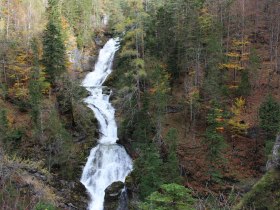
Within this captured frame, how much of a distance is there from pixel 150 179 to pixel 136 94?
996 cm

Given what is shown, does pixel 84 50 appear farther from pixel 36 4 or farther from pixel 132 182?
pixel 132 182

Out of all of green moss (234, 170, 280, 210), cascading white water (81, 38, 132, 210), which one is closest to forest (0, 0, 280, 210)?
cascading white water (81, 38, 132, 210)

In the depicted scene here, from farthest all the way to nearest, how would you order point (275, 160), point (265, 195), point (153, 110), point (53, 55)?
point (53, 55)
point (153, 110)
point (275, 160)
point (265, 195)

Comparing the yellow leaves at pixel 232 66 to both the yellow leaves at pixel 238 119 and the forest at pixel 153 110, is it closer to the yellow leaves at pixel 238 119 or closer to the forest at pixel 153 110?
the forest at pixel 153 110

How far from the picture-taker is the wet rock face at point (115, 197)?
83.0 ft

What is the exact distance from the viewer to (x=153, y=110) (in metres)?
30.5

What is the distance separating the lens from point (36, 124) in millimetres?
28812

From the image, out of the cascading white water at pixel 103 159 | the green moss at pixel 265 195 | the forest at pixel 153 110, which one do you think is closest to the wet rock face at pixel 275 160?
the green moss at pixel 265 195

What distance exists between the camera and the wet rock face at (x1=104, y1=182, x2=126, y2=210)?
25.3 m

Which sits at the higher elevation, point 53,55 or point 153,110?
point 53,55

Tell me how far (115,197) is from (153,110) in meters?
9.42

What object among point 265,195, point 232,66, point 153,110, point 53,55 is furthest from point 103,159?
point 265,195

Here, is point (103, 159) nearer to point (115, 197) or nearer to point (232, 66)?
point (115, 197)

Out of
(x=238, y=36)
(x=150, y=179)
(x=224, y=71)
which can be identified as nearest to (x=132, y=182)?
(x=150, y=179)
